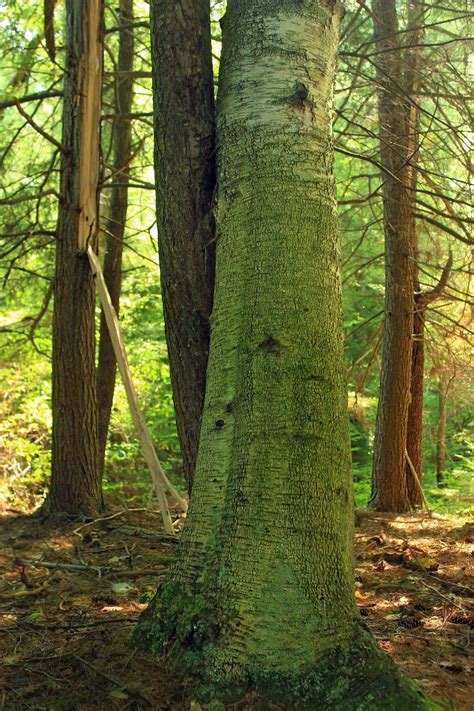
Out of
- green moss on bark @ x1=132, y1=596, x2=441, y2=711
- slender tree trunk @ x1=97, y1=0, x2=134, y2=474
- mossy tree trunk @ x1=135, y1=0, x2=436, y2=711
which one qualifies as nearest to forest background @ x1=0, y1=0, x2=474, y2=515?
slender tree trunk @ x1=97, y1=0, x2=134, y2=474

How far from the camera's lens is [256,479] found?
2654 millimetres

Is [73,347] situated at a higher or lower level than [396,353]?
lower

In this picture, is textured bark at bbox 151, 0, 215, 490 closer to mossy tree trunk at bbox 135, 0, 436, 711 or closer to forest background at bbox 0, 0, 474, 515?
mossy tree trunk at bbox 135, 0, 436, 711

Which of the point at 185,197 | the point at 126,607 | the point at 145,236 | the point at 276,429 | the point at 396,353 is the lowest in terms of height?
the point at 126,607

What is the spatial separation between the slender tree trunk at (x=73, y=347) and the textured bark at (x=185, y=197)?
2.89 metres

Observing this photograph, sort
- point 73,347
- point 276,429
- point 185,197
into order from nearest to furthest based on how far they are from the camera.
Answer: point 276,429, point 185,197, point 73,347

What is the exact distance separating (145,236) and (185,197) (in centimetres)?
1156

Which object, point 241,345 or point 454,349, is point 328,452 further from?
point 454,349

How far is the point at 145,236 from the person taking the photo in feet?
48.7

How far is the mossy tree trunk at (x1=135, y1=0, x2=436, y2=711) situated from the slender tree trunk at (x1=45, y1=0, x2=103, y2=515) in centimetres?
356

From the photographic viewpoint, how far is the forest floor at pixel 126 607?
2.62 metres

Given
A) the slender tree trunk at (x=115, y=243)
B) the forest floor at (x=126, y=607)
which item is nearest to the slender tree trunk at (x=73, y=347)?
the forest floor at (x=126, y=607)

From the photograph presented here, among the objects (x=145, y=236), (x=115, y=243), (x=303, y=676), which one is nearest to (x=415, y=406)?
(x=115, y=243)

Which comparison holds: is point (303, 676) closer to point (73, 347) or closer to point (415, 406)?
point (73, 347)
